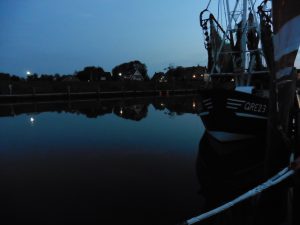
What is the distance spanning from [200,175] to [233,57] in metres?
9.24

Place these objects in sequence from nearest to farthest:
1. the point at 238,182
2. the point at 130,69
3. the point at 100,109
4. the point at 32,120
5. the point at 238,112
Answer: the point at 238,182, the point at 238,112, the point at 32,120, the point at 100,109, the point at 130,69

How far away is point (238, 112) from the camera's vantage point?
1392 centimetres

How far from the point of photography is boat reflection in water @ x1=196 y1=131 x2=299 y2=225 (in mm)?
5365

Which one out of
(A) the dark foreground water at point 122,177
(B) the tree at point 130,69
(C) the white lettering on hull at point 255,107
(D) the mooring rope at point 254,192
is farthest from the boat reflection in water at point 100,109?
(B) the tree at point 130,69

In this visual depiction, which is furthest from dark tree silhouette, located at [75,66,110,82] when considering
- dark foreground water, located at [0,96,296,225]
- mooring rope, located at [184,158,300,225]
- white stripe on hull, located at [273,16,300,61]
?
mooring rope, located at [184,158,300,225]

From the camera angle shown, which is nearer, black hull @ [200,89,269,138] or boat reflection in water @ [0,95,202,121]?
black hull @ [200,89,269,138]

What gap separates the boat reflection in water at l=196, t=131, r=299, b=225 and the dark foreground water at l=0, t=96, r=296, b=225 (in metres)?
0.03

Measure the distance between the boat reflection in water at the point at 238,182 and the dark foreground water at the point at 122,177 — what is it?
0.10 ft

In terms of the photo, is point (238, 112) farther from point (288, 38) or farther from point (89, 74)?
point (89, 74)

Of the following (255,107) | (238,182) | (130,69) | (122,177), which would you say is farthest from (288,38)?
(130,69)

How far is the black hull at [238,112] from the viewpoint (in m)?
13.9

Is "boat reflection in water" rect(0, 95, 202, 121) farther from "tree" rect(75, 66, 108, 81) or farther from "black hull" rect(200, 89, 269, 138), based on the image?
"tree" rect(75, 66, 108, 81)

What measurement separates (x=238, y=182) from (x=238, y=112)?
165 inches

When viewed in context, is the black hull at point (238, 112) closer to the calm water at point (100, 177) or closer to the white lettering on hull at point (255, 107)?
the white lettering on hull at point (255, 107)
